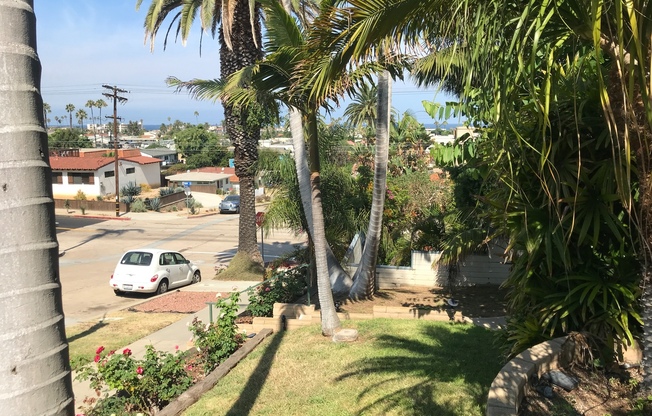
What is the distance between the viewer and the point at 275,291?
1073 centimetres

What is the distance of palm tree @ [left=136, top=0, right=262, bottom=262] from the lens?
15.7 m

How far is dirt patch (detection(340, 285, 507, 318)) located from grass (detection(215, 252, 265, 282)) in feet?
21.3

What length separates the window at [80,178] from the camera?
1731 inches

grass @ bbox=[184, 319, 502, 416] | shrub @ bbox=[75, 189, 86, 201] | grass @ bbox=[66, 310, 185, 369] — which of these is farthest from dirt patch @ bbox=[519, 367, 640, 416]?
shrub @ bbox=[75, 189, 86, 201]

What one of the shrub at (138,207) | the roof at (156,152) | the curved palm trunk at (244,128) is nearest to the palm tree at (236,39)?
the curved palm trunk at (244,128)

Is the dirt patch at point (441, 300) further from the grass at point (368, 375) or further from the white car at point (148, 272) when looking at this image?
the white car at point (148, 272)

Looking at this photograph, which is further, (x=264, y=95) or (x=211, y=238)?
(x=211, y=238)

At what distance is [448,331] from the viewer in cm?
865

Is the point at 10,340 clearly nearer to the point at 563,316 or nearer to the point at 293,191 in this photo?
the point at 563,316

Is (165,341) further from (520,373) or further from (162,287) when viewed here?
(520,373)

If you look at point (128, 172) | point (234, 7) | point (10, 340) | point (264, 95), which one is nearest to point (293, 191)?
point (264, 95)

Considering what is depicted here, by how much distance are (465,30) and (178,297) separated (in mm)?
13382

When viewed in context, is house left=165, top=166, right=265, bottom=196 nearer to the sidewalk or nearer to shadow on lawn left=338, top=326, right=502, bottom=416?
the sidewalk

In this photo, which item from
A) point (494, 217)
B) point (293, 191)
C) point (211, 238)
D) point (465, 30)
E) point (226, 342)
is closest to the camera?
point (465, 30)
